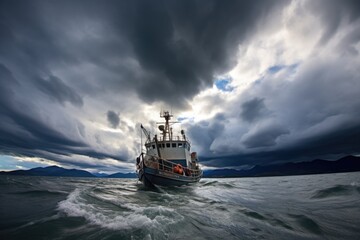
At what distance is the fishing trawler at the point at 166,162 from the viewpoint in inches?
760

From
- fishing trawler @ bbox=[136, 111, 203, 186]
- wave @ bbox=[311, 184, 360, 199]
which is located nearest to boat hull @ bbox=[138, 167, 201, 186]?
fishing trawler @ bbox=[136, 111, 203, 186]

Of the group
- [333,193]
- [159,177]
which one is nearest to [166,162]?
[159,177]

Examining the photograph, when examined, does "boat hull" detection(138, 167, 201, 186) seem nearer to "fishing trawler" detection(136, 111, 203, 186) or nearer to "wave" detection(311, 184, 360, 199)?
"fishing trawler" detection(136, 111, 203, 186)

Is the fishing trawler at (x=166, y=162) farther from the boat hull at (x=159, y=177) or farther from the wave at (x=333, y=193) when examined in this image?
the wave at (x=333, y=193)

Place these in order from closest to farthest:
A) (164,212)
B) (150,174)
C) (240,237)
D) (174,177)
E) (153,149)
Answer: (240,237) < (164,212) < (150,174) < (174,177) < (153,149)

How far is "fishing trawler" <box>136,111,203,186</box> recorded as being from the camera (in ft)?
63.4

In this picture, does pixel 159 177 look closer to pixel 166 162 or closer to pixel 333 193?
pixel 166 162

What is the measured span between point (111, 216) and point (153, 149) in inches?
879

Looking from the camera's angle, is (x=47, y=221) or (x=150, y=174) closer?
(x=47, y=221)

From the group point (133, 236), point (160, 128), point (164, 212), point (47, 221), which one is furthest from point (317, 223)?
point (160, 128)

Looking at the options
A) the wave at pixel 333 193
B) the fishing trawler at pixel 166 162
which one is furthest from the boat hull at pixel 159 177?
the wave at pixel 333 193

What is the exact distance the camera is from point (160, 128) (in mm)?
Answer: 32938

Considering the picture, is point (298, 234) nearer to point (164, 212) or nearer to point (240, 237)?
point (240, 237)

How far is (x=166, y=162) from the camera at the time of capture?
25.3m
